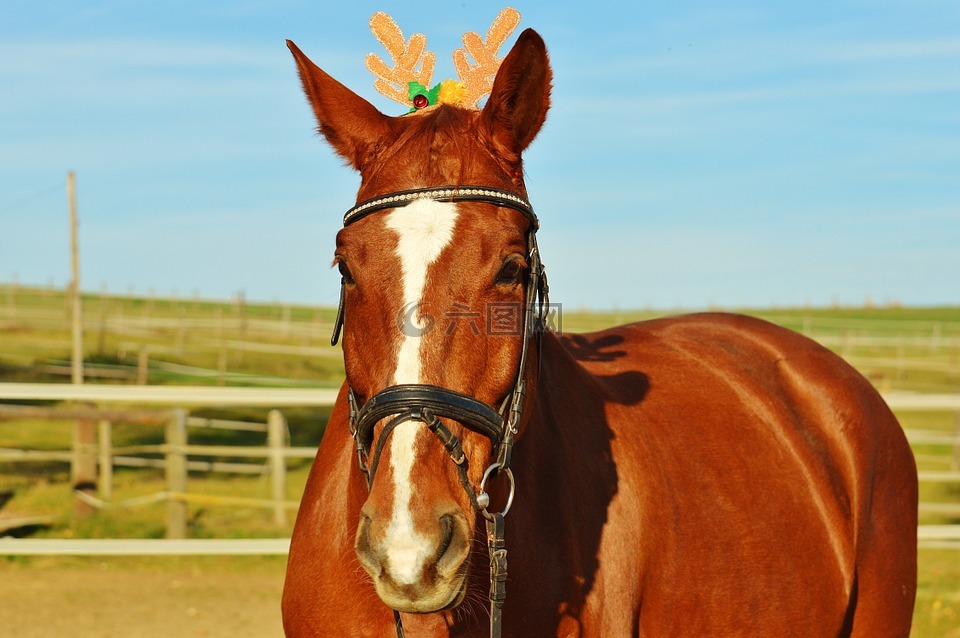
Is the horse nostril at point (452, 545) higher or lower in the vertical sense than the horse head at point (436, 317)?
lower

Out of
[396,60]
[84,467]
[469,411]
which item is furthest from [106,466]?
[469,411]

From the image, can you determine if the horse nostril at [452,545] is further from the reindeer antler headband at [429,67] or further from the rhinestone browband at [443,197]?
the reindeer antler headband at [429,67]

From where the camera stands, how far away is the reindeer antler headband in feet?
8.42

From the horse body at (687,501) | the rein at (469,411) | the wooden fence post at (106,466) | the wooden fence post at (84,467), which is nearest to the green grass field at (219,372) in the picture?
the wooden fence post at (84,467)

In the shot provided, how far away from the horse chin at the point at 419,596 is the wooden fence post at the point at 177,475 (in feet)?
20.9

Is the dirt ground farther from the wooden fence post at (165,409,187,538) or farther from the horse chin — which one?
the horse chin

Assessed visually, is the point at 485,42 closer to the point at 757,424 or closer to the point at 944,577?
the point at 757,424

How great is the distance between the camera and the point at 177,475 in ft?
25.5

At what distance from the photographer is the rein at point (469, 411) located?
5.85 ft

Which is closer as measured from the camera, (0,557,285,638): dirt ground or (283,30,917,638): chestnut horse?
(283,30,917,638): chestnut horse

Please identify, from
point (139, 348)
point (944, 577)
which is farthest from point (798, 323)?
point (944, 577)

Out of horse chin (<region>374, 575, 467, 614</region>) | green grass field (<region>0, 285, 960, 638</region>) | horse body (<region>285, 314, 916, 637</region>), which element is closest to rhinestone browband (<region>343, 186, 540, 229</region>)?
horse body (<region>285, 314, 916, 637</region>)

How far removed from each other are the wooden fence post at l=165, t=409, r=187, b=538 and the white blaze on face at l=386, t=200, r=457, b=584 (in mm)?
6328

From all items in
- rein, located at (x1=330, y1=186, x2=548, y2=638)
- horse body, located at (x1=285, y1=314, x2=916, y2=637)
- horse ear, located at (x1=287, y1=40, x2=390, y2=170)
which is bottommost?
horse body, located at (x1=285, y1=314, x2=916, y2=637)
